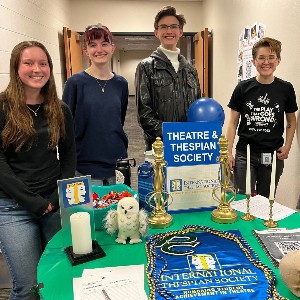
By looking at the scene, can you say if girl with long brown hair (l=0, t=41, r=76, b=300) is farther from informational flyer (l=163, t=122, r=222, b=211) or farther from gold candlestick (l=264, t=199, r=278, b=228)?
gold candlestick (l=264, t=199, r=278, b=228)

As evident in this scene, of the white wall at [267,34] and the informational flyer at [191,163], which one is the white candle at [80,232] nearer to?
the informational flyer at [191,163]

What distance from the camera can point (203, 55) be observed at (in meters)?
5.68

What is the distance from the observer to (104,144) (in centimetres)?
193

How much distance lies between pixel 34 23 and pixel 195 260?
139 inches

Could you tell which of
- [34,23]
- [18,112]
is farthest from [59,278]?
[34,23]

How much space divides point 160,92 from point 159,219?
1.04 m

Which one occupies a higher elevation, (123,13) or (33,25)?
(123,13)

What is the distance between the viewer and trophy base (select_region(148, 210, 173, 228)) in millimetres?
1278

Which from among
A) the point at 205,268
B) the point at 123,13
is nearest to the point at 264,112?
the point at 205,268

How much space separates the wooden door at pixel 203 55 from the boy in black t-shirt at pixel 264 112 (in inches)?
138

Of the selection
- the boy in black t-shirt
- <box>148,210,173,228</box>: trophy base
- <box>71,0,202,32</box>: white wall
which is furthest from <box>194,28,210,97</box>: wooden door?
<box>148,210,173,228</box>: trophy base

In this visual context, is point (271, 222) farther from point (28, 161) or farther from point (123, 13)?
point (123, 13)

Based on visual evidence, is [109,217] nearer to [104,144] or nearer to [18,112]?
[18,112]

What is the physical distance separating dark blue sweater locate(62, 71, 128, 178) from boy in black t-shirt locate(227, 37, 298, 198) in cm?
91
